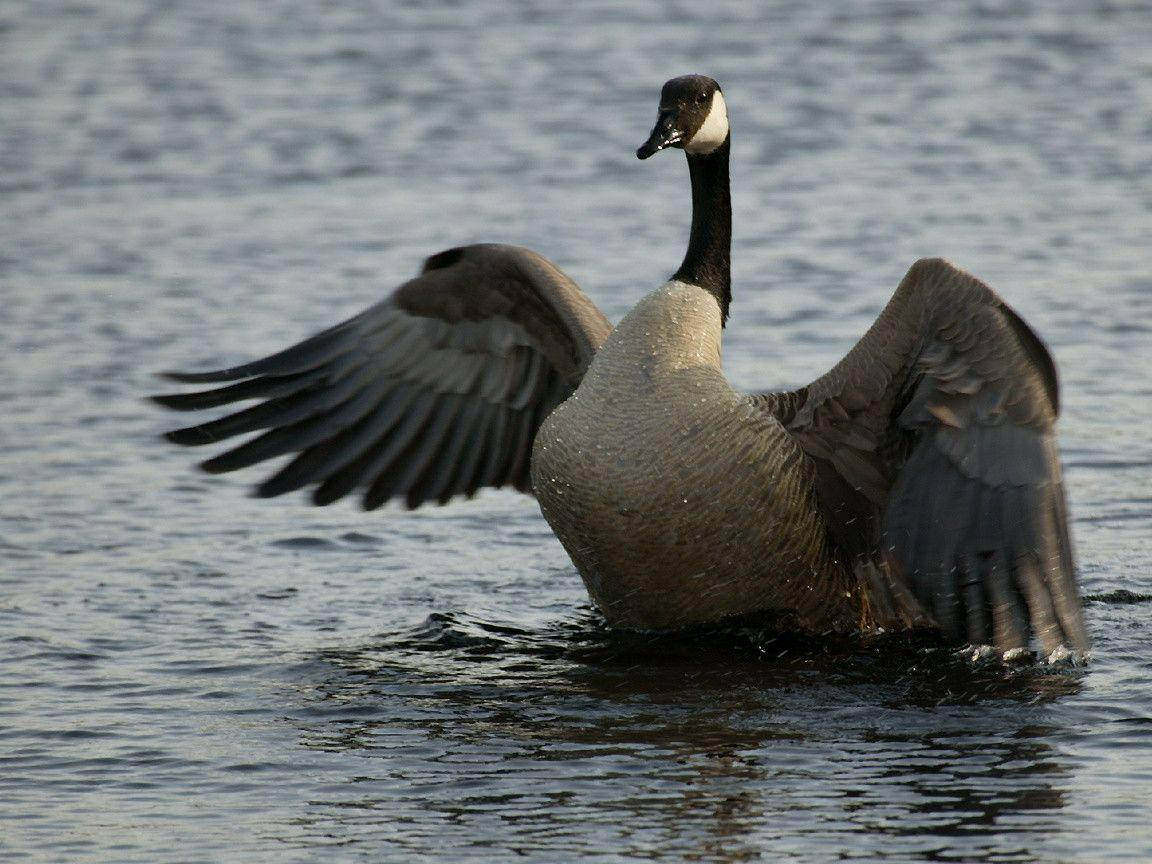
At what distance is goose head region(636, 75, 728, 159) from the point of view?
765 centimetres

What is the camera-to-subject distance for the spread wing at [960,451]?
6.75 meters

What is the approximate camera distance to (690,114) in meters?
7.70

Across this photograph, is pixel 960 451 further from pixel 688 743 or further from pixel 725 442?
pixel 688 743

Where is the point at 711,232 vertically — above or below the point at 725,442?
above

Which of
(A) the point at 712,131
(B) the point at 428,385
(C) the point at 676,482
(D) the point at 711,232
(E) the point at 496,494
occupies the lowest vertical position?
(E) the point at 496,494

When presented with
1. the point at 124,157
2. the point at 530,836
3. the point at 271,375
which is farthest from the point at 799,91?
the point at 530,836

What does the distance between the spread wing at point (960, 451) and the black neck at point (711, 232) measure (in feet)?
1.93

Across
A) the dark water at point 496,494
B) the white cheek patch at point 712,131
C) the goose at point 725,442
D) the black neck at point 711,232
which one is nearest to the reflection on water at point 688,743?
the dark water at point 496,494

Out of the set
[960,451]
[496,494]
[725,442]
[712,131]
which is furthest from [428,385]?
[960,451]

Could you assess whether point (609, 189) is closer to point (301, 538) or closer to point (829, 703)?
point (301, 538)

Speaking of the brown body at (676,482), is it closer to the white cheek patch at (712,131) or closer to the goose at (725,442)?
the goose at (725,442)

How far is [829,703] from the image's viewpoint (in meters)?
7.00

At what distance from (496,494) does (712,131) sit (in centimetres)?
284

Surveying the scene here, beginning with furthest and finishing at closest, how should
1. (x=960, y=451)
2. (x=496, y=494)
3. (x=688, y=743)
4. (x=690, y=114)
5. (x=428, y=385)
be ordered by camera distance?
(x=496, y=494) → (x=428, y=385) → (x=690, y=114) → (x=960, y=451) → (x=688, y=743)
